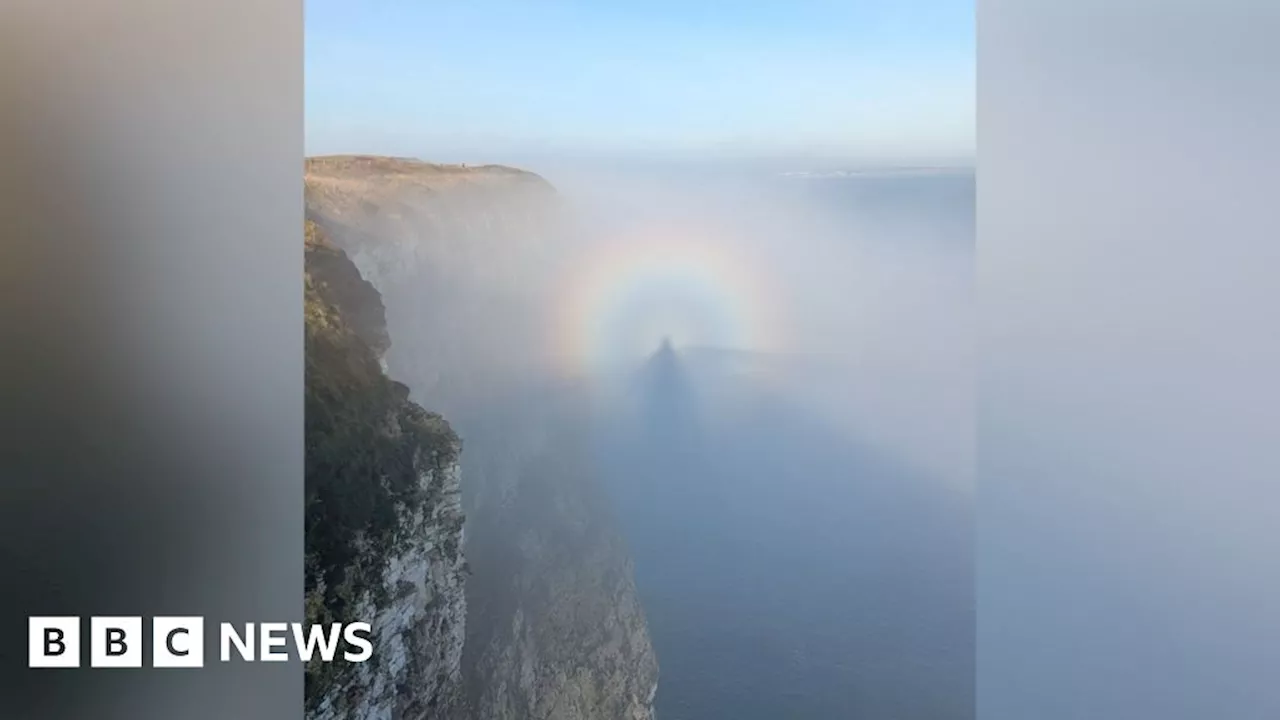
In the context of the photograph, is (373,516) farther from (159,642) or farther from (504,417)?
(159,642)

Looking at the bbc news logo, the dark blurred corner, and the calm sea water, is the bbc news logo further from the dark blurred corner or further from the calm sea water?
the calm sea water

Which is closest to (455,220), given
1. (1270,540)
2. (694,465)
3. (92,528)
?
(694,465)

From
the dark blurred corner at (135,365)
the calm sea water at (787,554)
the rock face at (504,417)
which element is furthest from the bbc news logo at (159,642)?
the calm sea water at (787,554)

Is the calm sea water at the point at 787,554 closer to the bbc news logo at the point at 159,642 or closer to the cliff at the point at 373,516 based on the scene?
the cliff at the point at 373,516

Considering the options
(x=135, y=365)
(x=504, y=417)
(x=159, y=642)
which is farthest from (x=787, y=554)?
(x=135, y=365)

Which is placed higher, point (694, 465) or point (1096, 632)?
point (694, 465)

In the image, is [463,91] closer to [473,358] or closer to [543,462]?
[473,358]

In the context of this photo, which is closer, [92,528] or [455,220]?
[92,528]
